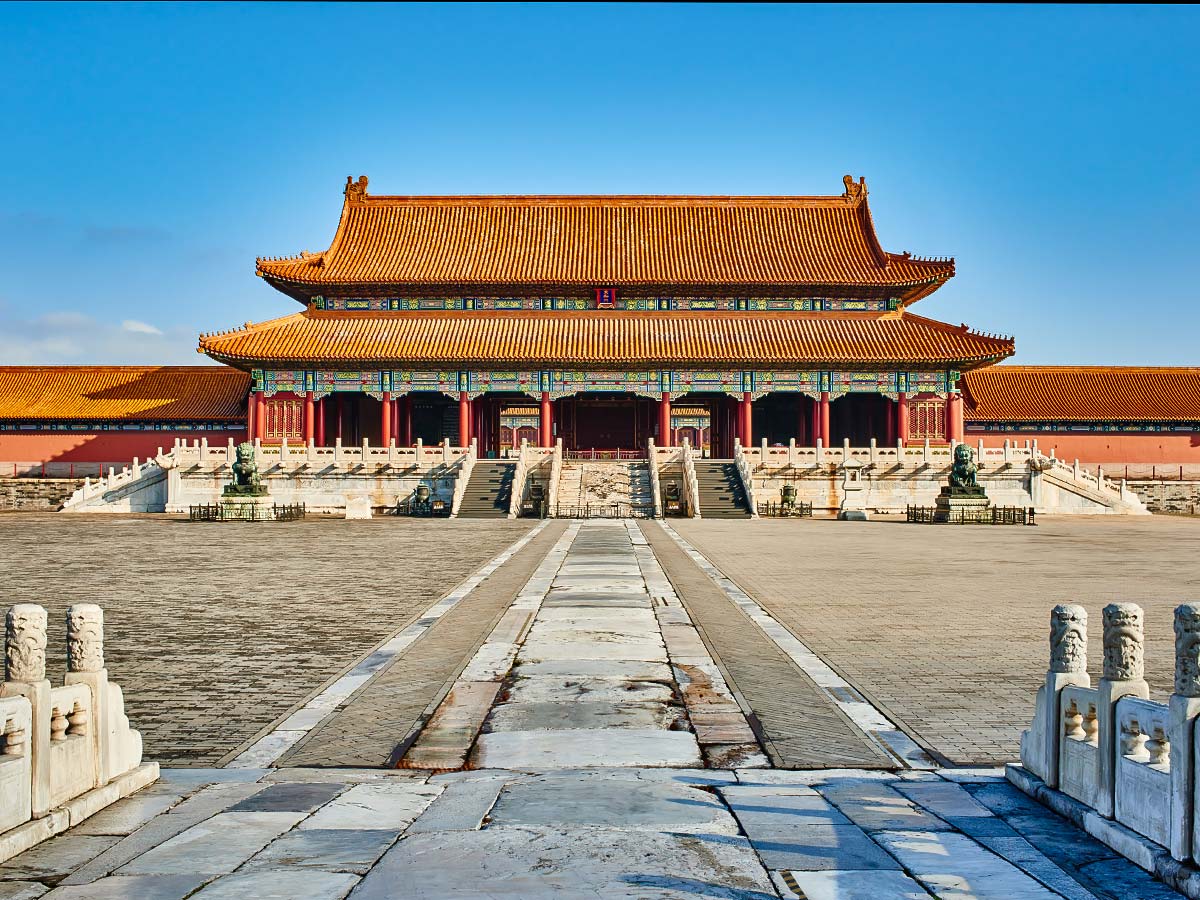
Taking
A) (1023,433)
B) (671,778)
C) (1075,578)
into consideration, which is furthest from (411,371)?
(671,778)

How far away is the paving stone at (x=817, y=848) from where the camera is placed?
4359 millimetres

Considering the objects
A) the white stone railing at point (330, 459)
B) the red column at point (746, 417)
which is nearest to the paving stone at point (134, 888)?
the white stone railing at point (330, 459)

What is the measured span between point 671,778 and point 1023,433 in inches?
1740

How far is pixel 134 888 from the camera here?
412 cm

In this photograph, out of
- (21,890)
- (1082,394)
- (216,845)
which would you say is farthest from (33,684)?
(1082,394)

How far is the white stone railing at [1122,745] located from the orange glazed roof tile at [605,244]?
131ft

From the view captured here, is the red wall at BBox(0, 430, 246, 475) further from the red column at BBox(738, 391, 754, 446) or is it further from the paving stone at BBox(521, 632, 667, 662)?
the paving stone at BBox(521, 632, 667, 662)

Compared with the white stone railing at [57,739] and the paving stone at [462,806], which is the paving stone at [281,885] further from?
the white stone railing at [57,739]

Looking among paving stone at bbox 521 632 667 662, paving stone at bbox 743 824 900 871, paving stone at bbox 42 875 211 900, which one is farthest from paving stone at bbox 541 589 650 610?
paving stone at bbox 42 875 211 900

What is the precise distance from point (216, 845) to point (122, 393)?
4553 cm

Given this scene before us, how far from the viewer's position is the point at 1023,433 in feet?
151

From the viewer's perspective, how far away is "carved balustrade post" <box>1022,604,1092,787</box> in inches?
213

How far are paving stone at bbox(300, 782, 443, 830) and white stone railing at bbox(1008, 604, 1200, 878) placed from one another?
305cm

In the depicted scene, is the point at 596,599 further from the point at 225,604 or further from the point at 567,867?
the point at 567,867
